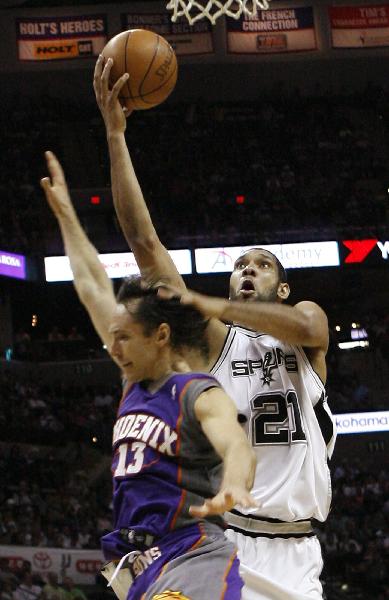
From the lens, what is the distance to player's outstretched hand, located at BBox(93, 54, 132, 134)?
4.16m

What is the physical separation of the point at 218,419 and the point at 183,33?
20.6 metres

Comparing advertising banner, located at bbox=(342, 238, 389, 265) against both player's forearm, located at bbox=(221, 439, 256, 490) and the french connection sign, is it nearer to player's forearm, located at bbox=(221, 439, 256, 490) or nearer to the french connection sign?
the french connection sign

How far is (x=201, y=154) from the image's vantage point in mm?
23688

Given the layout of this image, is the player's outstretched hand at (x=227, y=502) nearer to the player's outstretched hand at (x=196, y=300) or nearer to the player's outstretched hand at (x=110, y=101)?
the player's outstretched hand at (x=196, y=300)

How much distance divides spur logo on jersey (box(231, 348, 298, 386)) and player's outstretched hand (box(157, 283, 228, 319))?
839 mm

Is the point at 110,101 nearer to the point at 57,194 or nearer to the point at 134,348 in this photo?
the point at 57,194

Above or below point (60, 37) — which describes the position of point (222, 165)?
below

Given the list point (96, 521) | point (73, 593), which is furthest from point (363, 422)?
point (73, 593)

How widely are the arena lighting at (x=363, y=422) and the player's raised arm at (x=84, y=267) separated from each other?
16.1 meters

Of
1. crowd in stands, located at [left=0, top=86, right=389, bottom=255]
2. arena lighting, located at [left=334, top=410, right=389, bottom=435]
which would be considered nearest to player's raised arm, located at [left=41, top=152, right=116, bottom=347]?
arena lighting, located at [left=334, top=410, right=389, bottom=435]

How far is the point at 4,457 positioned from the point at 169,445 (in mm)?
15001

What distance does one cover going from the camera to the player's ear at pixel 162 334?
3.06 metres

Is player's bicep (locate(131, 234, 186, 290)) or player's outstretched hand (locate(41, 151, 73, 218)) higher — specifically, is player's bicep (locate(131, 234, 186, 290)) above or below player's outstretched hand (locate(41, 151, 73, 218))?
below

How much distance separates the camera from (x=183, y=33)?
2239 centimetres
